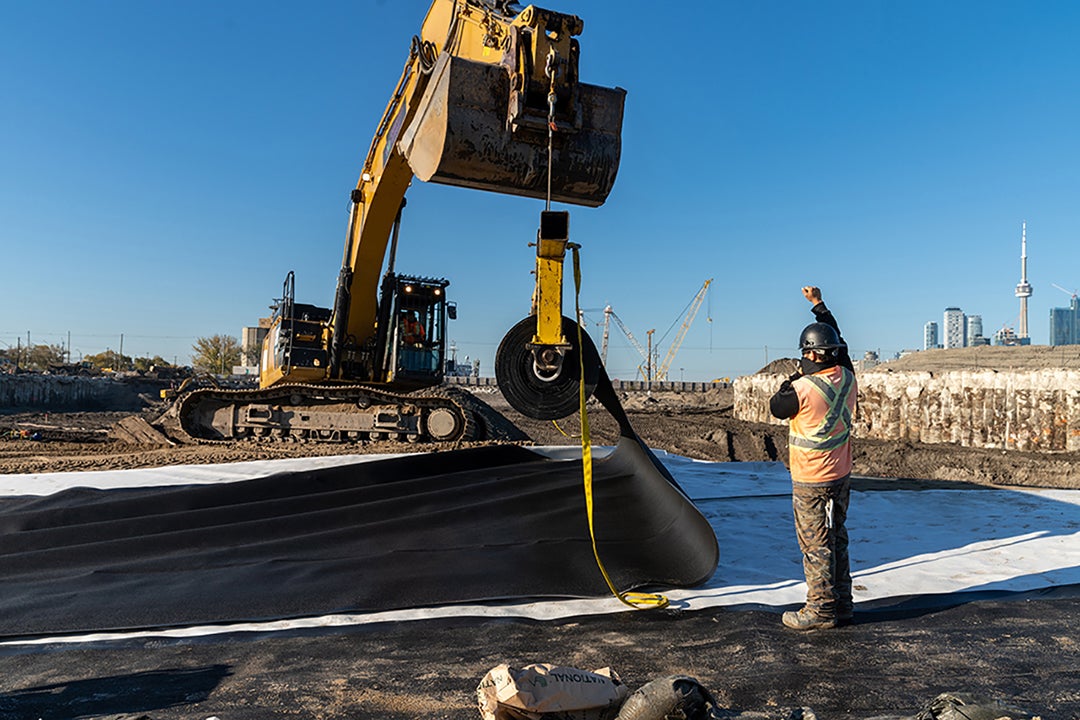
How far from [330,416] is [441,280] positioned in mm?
2890

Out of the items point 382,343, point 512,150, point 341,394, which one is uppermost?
point 512,150

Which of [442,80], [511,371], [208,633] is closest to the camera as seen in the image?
[208,633]

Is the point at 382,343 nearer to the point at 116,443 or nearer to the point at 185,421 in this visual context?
the point at 185,421

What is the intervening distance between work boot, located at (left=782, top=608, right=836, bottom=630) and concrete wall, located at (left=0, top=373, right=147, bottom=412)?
3336 cm

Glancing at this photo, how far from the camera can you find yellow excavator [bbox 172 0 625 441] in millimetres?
4465

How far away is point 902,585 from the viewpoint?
466 centimetres

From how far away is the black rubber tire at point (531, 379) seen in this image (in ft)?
14.4

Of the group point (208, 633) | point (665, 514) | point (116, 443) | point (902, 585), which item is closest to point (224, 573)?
point (208, 633)

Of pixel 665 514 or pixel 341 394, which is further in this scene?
pixel 341 394

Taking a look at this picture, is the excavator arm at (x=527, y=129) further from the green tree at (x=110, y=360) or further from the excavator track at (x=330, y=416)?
the green tree at (x=110, y=360)

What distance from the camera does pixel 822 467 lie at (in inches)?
158

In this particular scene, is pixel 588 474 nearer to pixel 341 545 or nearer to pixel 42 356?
pixel 341 545

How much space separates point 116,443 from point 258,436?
404 centimetres

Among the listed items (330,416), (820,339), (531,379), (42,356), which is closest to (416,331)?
(330,416)
